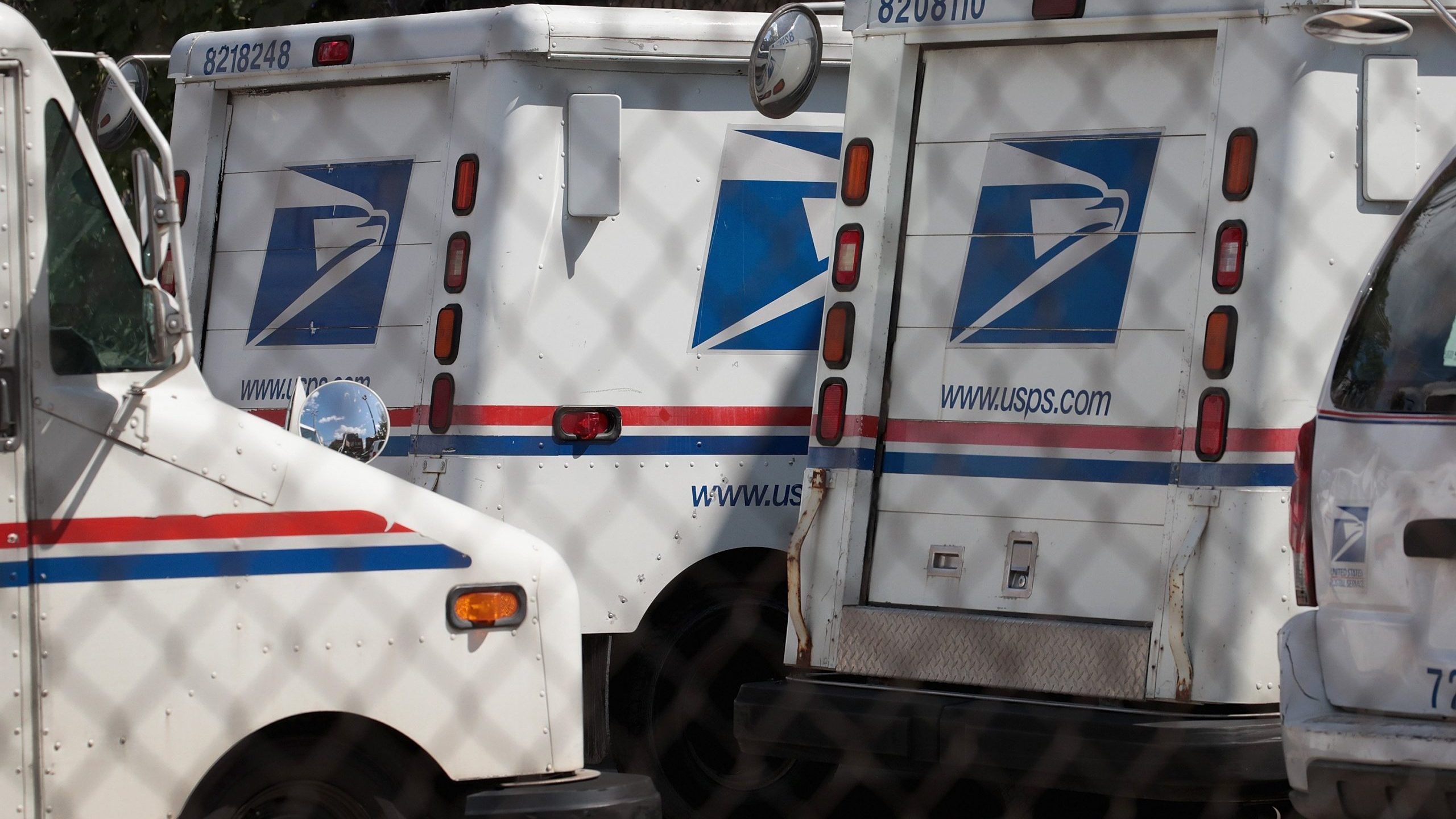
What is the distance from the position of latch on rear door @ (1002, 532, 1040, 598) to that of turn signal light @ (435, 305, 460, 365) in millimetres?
1963

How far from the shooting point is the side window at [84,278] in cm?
341

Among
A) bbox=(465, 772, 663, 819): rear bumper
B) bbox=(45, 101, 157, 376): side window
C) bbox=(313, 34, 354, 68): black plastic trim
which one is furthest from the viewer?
bbox=(313, 34, 354, 68): black plastic trim

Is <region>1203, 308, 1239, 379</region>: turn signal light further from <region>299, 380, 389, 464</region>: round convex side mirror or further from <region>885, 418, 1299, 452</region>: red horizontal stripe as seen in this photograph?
<region>299, 380, 389, 464</region>: round convex side mirror

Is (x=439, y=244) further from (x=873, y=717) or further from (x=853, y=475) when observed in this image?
(x=873, y=717)

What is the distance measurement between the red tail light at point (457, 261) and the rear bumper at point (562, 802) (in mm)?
2337

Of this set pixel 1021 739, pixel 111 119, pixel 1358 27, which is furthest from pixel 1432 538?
pixel 111 119

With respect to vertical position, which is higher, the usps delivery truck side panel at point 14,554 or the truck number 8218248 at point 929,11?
the truck number 8218248 at point 929,11

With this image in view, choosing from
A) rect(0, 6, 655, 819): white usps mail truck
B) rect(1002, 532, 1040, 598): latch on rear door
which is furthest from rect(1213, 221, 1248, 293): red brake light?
rect(0, 6, 655, 819): white usps mail truck

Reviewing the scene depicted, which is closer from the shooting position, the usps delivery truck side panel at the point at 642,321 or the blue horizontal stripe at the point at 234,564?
the blue horizontal stripe at the point at 234,564

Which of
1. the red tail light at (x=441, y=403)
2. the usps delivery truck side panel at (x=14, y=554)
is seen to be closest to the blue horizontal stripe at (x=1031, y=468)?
the red tail light at (x=441, y=403)

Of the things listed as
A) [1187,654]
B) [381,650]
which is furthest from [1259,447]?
[381,650]

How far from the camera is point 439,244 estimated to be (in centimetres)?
571

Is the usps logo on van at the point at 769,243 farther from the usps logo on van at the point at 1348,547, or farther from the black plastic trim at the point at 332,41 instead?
the usps logo on van at the point at 1348,547

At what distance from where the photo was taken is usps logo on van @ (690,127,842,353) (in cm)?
587
